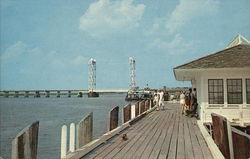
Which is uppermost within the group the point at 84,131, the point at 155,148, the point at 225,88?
the point at 225,88

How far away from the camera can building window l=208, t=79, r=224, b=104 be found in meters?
14.4

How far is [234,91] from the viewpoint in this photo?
14312 mm

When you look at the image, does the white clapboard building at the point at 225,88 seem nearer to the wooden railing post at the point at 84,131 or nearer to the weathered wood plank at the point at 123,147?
the weathered wood plank at the point at 123,147

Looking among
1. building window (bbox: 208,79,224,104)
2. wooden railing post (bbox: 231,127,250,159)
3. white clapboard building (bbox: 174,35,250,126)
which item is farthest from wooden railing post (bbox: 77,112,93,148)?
building window (bbox: 208,79,224,104)

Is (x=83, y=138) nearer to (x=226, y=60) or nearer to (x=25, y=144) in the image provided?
(x=25, y=144)

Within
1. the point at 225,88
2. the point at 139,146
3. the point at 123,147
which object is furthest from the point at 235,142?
the point at 225,88

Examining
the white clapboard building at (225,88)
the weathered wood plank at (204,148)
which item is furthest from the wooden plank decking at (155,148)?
the white clapboard building at (225,88)

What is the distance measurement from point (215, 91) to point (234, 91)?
0.87 m

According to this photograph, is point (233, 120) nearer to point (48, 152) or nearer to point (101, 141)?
point (101, 141)

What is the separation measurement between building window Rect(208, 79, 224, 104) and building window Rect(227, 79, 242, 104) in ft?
1.06

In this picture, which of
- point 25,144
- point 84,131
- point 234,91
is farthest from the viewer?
point 234,91

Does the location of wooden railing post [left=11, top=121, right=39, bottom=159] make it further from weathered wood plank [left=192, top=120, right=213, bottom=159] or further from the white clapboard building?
the white clapboard building

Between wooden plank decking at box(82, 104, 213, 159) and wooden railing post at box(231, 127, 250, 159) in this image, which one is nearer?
wooden railing post at box(231, 127, 250, 159)

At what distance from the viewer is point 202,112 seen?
14227 mm
